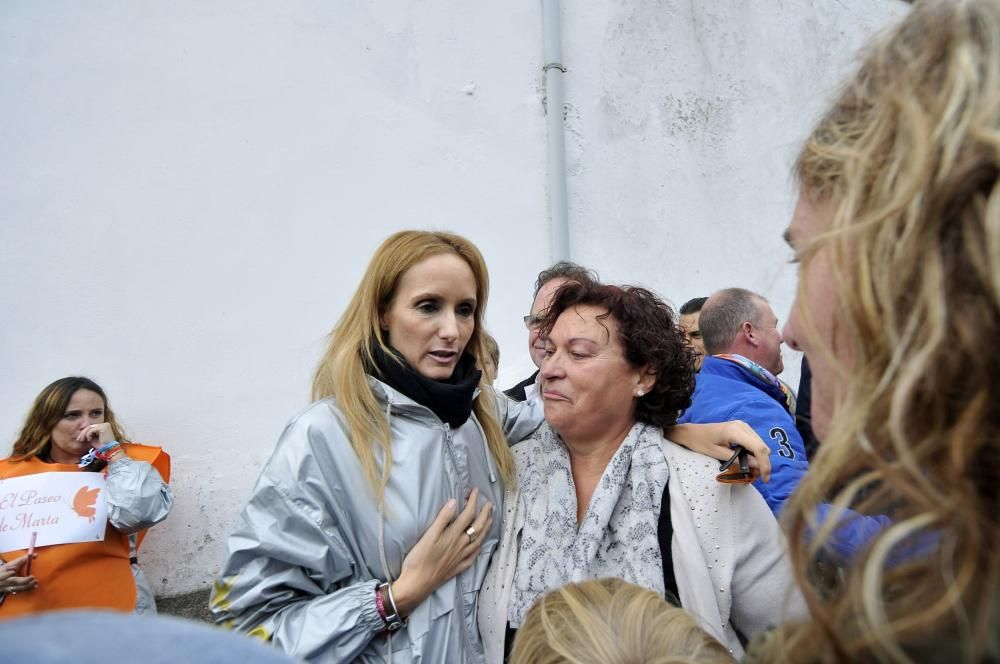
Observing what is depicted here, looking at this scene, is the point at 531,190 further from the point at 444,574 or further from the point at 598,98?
the point at 444,574

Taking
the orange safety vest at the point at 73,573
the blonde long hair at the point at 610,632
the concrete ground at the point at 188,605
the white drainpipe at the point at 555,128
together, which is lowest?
the concrete ground at the point at 188,605

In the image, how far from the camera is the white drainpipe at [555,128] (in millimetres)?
4336

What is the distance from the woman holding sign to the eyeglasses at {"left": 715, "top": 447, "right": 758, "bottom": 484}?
2556 mm

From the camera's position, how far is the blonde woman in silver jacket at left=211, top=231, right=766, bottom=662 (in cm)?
155

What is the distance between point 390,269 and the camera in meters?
1.97

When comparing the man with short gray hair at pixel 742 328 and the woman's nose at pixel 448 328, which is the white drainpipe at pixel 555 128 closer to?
the man with short gray hair at pixel 742 328

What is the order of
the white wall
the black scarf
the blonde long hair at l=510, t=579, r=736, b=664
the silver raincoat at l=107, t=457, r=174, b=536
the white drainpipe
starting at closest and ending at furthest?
1. the blonde long hair at l=510, t=579, r=736, b=664
2. the black scarf
3. the silver raincoat at l=107, t=457, r=174, b=536
4. the white wall
5. the white drainpipe

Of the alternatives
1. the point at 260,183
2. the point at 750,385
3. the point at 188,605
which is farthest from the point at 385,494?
the point at 260,183

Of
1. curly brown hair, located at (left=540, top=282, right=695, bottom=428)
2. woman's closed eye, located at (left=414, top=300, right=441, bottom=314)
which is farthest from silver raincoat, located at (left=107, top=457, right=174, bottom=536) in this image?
curly brown hair, located at (left=540, top=282, right=695, bottom=428)

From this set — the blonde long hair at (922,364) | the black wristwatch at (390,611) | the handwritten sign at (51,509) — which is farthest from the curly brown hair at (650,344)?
the handwritten sign at (51,509)

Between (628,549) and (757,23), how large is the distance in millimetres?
4881

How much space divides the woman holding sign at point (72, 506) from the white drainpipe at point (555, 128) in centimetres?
275

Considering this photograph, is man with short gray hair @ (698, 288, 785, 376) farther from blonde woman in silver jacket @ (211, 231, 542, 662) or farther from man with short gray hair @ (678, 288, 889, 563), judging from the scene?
blonde woman in silver jacket @ (211, 231, 542, 662)

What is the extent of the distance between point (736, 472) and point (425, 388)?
2.85 ft
